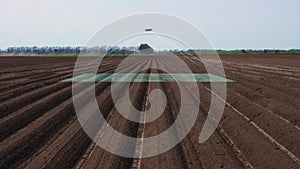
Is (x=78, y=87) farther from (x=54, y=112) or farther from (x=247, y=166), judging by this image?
(x=247, y=166)

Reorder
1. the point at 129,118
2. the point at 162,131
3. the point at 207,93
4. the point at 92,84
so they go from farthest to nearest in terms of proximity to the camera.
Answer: the point at 92,84, the point at 207,93, the point at 129,118, the point at 162,131

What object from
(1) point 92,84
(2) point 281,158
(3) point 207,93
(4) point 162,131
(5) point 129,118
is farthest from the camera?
(1) point 92,84

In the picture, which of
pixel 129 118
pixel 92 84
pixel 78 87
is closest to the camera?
pixel 129 118

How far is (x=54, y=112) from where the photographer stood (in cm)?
1232

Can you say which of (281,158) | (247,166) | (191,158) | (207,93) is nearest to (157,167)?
(191,158)

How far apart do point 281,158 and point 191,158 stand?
165cm

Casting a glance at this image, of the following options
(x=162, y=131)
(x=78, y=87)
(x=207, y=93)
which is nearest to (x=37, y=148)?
(x=162, y=131)

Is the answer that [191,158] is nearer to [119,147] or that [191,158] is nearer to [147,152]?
[147,152]

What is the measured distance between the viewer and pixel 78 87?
758 inches

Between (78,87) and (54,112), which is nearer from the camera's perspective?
(54,112)

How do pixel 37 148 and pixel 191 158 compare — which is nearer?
pixel 191 158

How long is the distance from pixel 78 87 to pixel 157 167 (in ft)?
41.0

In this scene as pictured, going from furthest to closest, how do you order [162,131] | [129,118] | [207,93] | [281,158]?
[207,93] < [129,118] < [162,131] < [281,158]

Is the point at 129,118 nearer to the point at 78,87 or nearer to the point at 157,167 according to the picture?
the point at 157,167
